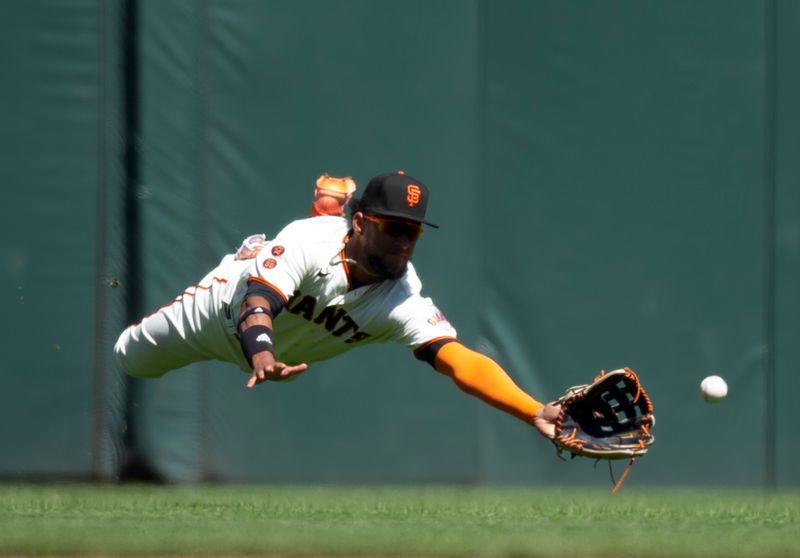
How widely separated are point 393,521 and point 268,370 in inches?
75.7

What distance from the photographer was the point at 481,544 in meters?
5.05

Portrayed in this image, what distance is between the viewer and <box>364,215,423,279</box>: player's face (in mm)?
4898

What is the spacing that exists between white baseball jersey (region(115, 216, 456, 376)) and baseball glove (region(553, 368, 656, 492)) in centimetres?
70

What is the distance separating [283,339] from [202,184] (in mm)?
2623

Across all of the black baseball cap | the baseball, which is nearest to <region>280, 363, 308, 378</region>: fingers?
the black baseball cap

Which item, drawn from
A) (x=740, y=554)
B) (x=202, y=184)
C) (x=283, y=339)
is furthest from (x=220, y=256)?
(x=740, y=554)

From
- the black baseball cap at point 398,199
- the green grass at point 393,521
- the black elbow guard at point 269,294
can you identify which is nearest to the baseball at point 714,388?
the green grass at point 393,521

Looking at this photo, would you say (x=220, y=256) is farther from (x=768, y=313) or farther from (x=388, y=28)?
(x=768, y=313)

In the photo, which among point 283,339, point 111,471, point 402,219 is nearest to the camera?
point 402,219

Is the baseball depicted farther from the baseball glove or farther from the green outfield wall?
the green outfield wall

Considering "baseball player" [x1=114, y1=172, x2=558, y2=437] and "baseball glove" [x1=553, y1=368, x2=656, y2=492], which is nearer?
"baseball glove" [x1=553, y1=368, x2=656, y2=492]

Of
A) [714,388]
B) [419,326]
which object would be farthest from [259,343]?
[714,388]

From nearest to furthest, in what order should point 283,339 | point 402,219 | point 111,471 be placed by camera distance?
point 402,219, point 283,339, point 111,471

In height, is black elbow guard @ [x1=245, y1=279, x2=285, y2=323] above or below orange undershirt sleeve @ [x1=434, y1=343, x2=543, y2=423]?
above
